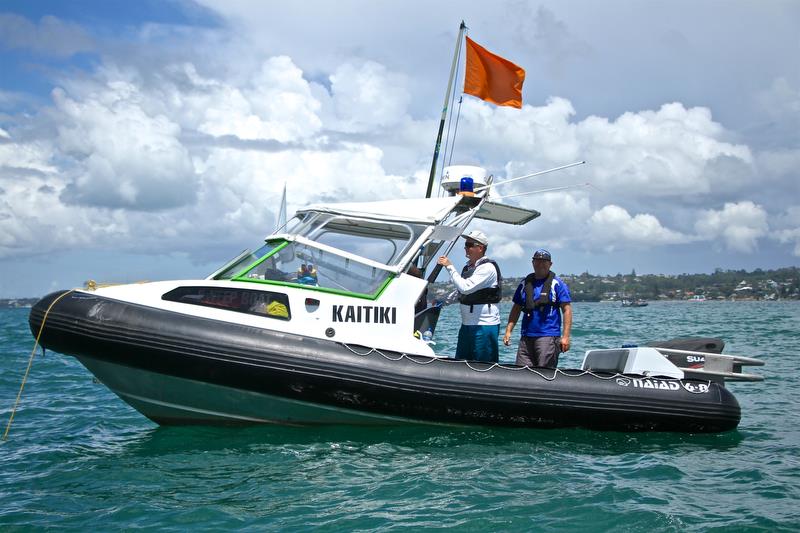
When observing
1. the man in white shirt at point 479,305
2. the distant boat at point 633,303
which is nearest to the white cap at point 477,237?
the man in white shirt at point 479,305

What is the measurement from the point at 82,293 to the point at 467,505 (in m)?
4.11

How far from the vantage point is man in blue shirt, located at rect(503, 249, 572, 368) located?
749 cm

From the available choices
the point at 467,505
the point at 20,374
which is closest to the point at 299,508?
the point at 467,505

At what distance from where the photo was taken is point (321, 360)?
6.70 meters

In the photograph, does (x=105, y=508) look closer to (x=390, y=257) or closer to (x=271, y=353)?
(x=271, y=353)

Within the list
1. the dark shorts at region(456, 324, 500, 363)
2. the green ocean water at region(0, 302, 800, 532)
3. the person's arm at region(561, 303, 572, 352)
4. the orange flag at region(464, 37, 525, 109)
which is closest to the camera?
the green ocean water at region(0, 302, 800, 532)

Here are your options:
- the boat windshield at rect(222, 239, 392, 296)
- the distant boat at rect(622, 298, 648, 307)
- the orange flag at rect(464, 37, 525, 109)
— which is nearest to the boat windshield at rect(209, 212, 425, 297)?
the boat windshield at rect(222, 239, 392, 296)

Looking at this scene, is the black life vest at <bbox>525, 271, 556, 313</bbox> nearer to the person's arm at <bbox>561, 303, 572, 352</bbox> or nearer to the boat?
the person's arm at <bbox>561, 303, 572, 352</bbox>

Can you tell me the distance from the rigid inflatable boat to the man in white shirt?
0.47m

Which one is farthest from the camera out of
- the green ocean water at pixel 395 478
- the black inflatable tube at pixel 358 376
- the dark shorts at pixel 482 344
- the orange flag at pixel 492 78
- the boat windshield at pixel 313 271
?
the orange flag at pixel 492 78

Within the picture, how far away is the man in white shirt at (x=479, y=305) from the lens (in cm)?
745

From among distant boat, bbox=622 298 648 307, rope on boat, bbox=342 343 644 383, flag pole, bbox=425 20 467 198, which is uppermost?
flag pole, bbox=425 20 467 198

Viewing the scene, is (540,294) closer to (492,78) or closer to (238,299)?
(238,299)

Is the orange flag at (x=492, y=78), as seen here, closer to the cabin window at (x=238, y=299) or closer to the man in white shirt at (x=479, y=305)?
the man in white shirt at (x=479, y=305)
